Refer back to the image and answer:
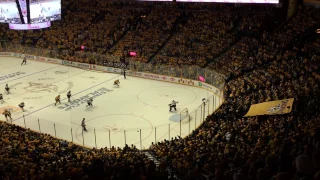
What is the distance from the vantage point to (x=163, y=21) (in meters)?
41.9

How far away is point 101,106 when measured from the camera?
85.3 feet

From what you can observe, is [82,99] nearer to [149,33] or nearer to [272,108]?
[149,33]

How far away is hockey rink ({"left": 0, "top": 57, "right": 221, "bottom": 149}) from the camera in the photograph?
67.6 feet

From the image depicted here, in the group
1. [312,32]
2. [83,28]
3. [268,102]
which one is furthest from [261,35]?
[83,28]

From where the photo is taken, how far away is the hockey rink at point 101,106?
67.6ft

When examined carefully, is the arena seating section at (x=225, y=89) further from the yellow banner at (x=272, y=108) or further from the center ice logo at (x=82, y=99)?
the center ice logo at (x=82, y=99)

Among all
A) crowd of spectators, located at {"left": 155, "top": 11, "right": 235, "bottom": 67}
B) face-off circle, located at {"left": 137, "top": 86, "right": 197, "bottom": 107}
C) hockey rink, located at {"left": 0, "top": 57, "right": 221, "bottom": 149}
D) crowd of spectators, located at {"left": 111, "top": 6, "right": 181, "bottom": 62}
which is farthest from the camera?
crowd of spectators, located at {"left": 111, "top": 6, "right": 181, "bottom": 62}

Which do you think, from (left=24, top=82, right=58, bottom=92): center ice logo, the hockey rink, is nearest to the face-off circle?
the hockey rink

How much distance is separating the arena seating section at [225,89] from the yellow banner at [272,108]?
37cm

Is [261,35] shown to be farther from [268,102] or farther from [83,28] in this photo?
[83,28]

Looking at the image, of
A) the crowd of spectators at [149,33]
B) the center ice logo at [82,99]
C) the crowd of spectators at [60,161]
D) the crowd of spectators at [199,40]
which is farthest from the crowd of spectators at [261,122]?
the center ice logo at [82,99]

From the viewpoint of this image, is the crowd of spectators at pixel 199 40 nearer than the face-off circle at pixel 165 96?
No

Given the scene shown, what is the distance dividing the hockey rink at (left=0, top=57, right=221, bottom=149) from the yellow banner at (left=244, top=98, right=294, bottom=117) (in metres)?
4.15

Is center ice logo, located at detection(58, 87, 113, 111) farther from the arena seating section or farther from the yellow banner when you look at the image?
the yellow banner
